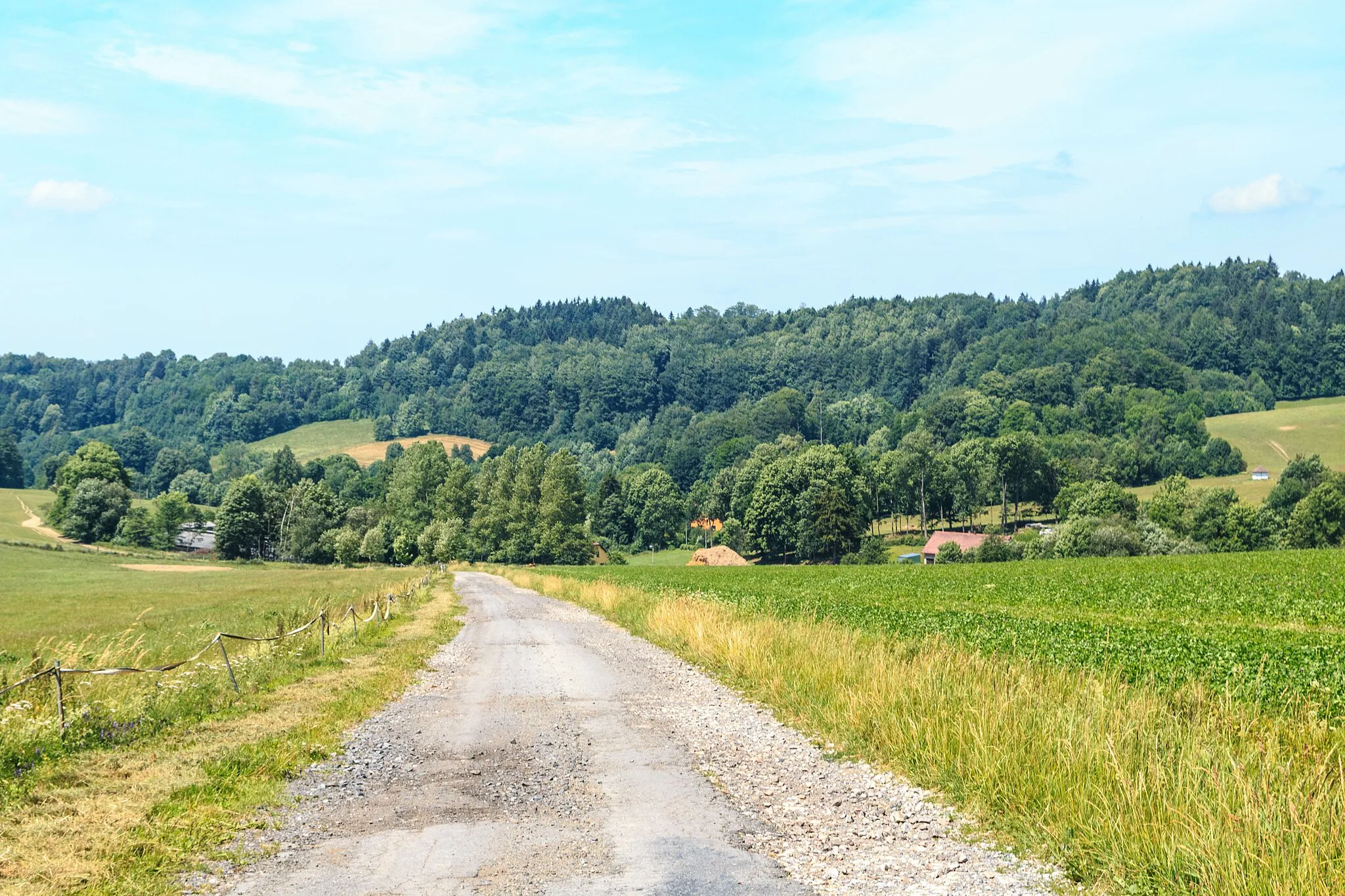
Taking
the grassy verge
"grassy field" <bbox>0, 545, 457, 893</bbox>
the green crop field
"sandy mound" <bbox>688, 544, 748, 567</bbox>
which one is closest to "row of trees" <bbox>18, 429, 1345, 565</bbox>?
"sandy mound" <bbox>688, 544, 748, 567</bbox>

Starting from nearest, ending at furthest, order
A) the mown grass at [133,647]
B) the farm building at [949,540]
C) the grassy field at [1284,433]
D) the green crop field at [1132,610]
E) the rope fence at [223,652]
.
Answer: the mown grass at [133,647]
the rope fence at [223,652]
the green crop field at [1132,610]
the farm building at [949,540]
the grassy field at [1284,433]

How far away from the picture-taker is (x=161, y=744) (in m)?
12.1

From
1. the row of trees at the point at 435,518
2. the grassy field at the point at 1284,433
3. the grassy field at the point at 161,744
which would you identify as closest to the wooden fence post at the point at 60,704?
the grassy field at the point at 161,744

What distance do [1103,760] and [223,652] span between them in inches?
531

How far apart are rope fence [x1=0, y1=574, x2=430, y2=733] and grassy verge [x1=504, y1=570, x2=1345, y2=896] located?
9192 mm

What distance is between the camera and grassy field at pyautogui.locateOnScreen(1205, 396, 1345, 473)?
135 meters

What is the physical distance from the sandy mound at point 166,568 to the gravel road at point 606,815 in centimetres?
7964

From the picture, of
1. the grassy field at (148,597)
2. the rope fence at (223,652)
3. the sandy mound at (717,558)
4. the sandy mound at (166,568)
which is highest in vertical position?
the rope fence at (223,652)

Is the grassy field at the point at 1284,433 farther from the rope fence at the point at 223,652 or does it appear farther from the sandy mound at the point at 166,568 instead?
the sandy mound at the point at 166,568

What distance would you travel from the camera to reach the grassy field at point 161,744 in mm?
7898

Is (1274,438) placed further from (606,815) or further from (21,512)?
(21,512)

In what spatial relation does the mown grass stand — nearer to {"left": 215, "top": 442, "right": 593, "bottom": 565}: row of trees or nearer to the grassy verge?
the grassy verge

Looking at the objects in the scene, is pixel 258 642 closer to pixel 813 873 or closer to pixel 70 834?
pixel 70 834

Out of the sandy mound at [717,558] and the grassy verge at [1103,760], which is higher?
the grassy verge at [1103,760]
